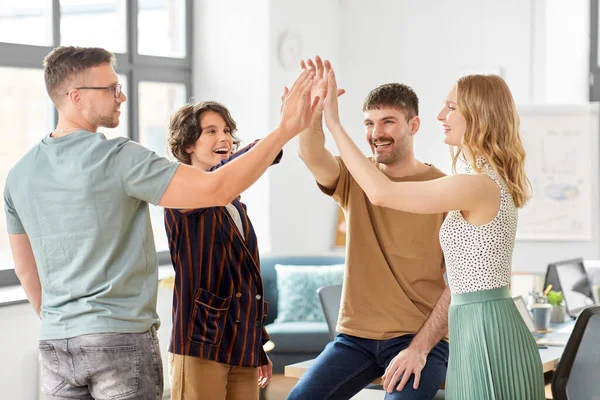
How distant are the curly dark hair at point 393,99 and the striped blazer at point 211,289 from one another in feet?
2.04

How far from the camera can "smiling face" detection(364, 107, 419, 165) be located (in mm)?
2982

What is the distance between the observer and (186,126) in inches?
108

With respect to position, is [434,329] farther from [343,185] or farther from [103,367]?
[103,367]

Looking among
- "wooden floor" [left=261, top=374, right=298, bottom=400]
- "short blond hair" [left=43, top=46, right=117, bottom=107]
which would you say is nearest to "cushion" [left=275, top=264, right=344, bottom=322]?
"wooden floor" [left=261, top=374, right=298, bottom=400]

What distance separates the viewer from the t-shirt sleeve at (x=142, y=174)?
2131 mm

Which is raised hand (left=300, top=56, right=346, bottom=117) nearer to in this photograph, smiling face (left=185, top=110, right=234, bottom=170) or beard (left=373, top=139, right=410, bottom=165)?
smiling face (left=185, top=110, right=234, bottom=170)

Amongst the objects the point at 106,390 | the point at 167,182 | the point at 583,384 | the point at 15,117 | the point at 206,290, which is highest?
the point at 15,117

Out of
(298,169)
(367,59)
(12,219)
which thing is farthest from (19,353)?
(367,59)

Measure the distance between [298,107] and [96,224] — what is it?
63 cm

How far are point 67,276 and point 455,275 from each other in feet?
3.42

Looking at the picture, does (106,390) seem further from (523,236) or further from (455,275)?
(523,236)

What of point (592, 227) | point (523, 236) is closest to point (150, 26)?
point (523, 236)

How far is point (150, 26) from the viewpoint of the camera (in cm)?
609

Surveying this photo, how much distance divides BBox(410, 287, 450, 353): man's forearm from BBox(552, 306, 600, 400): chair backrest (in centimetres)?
47
